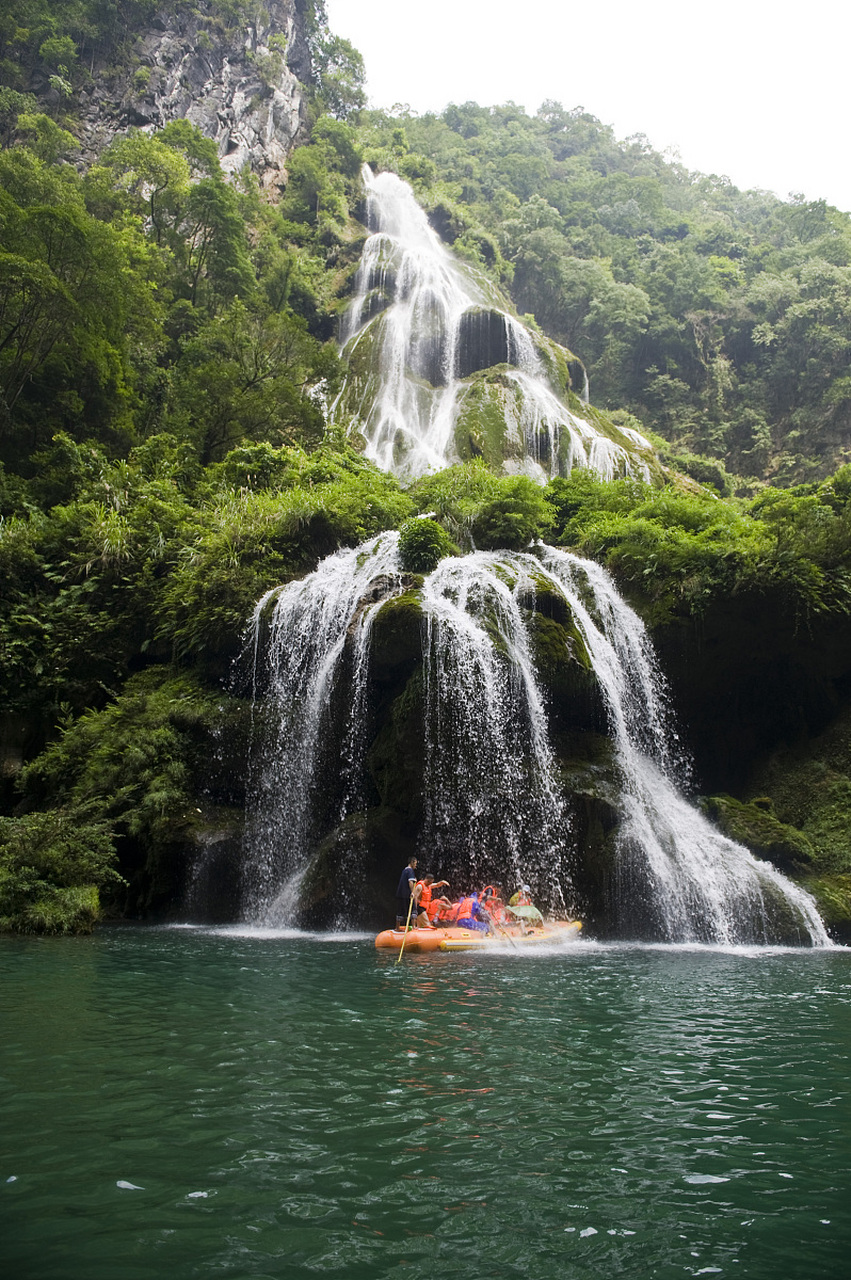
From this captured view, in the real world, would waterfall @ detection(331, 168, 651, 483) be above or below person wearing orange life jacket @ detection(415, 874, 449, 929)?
above

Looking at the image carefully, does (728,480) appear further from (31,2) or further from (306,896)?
(31,2)

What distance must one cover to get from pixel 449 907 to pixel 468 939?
2.89 ft

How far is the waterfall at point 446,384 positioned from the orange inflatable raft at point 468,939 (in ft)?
57.8

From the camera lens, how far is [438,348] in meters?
32.4

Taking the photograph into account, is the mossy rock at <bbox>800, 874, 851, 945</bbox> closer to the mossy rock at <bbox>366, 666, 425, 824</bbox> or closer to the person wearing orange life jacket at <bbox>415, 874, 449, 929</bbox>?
the person wearing orange life jacket at <bbox>415, 874, 449, 929</bbox>

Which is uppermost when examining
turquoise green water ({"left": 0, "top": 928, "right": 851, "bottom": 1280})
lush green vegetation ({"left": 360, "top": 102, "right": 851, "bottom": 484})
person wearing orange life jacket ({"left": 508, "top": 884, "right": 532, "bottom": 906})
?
lush green vegetation ({"left": 360, "top": 102, "right": 851, "bottom": 484})

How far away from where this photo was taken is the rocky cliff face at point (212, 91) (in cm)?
4325

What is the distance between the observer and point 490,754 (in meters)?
13.1

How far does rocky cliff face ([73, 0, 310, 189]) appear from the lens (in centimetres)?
4325

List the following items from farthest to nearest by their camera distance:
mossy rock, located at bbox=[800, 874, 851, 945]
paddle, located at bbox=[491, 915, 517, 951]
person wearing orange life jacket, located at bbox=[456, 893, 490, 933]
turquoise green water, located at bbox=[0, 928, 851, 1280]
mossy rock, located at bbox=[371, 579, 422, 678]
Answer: mossy rock, located at bbox=[371, 579, 422, 678] < mossy rock, located at bbox=[800, 874, 851, 945] < person wearing orange life jacket, located at bbox=[456, 893, 490, 933] < paddle, located at bbox=[491, 915, 517, 951] < turquoise green water, located at bbox=[0, 928, 851, 1280]

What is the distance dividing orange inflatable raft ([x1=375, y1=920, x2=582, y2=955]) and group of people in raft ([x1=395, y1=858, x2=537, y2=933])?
209 mm

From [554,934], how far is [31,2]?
5676cm

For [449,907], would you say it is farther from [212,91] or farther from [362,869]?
[212,91]

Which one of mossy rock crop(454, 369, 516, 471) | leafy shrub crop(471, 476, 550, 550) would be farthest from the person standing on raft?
mossy rock crop(454, 369, 516, 471)
